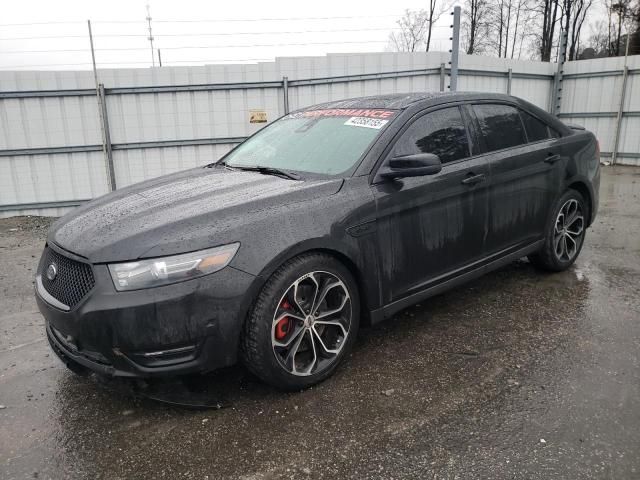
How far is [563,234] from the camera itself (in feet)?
14.9

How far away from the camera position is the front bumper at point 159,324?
2.35 meters

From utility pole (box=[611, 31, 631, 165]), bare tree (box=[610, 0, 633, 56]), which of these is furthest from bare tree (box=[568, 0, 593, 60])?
utility pole (box=[611, 31, 631, 165])

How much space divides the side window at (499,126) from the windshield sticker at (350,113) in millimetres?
866

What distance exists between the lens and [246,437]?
8.17 ft

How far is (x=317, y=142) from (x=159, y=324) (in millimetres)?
1732

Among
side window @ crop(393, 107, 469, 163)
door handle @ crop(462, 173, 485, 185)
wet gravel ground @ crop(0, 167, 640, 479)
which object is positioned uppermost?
side window @ crop(393, 107, 469, 163)

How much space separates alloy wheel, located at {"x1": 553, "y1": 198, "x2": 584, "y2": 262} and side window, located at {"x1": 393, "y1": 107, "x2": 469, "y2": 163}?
1400 millimetres

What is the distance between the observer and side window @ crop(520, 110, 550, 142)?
4238 mm

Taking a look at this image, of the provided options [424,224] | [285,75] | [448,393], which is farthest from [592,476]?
[285,75]

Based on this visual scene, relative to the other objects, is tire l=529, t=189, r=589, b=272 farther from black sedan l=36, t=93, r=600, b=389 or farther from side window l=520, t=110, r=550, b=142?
side window l=520, t=110, r=550, b=142

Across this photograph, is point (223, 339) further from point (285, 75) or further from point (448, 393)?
point (285, 75)

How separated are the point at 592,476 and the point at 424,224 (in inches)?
65.3

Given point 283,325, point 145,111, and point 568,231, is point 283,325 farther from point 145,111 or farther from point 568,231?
point 145,111

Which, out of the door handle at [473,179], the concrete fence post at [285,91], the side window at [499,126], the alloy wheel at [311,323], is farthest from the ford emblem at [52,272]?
the concrete fence post at [285,91]
